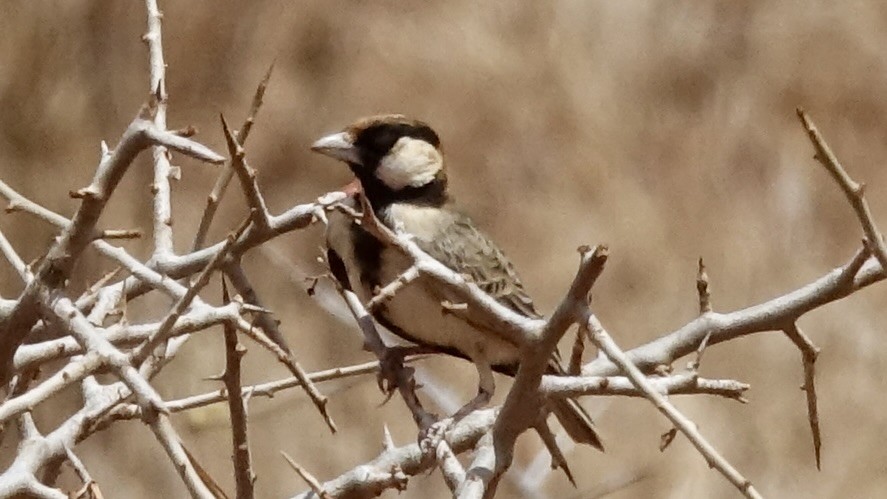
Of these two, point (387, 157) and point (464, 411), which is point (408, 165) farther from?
point (464, 411)

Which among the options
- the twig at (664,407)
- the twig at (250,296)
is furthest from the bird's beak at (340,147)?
the twig at (664,407)

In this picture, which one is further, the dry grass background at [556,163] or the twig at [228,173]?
the dry grass background at [556,163]

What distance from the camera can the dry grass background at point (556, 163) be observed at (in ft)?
11.6

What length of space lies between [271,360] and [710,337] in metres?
2.40

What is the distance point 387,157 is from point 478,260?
0.76 ft

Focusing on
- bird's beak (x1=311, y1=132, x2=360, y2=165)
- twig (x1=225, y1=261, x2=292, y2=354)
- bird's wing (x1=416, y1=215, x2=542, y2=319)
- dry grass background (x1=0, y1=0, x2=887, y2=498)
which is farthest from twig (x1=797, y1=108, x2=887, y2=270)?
dry grass background (x1=0, y1=0, x2=887, y2=498)

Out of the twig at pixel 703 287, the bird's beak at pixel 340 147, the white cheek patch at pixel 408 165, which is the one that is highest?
the bird's beak at pixel 340 147

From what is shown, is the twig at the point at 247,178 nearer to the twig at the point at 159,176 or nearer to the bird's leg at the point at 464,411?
the twig at the point at 159,176

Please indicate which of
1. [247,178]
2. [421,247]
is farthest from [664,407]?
[421,247]

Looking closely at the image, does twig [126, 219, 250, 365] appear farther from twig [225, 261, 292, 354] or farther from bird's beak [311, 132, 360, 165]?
bird's beak [311, 132, 360, 165]

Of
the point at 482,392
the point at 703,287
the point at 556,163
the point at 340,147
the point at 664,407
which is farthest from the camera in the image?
the point at 556,163

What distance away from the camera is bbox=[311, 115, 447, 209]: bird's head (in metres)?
2.00

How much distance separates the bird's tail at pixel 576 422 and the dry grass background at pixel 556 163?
4.97 ft

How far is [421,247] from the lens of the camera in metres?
1.85
